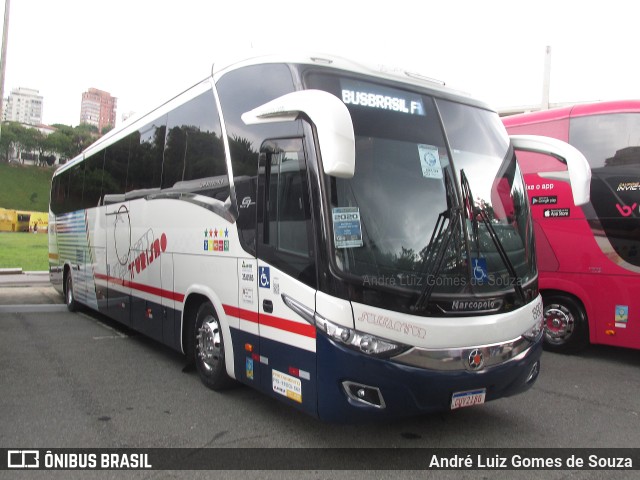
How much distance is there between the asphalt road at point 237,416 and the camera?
4.34 metres

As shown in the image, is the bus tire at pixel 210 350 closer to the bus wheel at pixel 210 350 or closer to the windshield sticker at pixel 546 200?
the bus wheel at pixel 210 350

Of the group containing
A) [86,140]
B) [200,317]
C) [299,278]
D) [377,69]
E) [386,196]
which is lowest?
[200,317]

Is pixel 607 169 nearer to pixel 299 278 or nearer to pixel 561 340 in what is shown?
pixel 561 340

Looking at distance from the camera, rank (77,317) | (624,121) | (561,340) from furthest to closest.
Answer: (77,317) → (561,340) → (624,121)

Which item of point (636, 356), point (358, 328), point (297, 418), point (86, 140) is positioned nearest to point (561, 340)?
point (636, 356)

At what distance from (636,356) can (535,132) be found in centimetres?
362

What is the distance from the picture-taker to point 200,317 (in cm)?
577

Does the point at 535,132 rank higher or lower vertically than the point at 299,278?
higher

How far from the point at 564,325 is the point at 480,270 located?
4.40 m

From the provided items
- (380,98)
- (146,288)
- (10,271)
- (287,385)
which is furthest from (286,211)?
(10,271)

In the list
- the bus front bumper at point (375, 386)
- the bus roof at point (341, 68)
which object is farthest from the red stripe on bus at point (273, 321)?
the bus roof at point (341, 68)

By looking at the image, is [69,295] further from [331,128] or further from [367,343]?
[331,128]

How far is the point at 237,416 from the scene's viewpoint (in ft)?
16.1

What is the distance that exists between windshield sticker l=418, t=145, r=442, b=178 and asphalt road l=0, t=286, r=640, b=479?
2130mm
